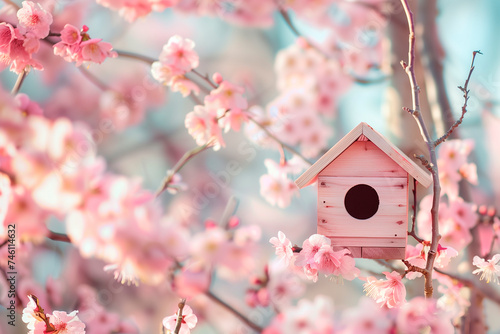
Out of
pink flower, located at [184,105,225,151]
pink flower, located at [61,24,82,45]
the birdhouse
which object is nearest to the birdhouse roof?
the birdhouse

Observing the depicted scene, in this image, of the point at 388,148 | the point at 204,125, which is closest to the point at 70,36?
the point at 204,125

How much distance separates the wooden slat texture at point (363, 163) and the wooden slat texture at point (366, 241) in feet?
0.38

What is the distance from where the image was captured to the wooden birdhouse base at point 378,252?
32.1 inches

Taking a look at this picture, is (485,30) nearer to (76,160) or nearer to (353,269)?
(353,269)

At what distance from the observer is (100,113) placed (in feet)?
6.16

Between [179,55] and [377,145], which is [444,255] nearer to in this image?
[377,145]

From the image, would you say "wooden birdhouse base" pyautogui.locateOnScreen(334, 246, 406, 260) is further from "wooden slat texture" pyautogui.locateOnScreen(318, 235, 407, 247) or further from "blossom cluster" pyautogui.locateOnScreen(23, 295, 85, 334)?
"blossom cluster" pyautogui.locateOnScreen(23, 295, 85, 334)

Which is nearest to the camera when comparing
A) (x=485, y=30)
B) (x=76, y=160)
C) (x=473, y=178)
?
(x=76, y=160)

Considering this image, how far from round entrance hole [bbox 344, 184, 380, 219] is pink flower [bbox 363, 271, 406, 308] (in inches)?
5.5

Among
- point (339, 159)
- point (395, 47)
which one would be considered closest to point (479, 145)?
point (395, 47)

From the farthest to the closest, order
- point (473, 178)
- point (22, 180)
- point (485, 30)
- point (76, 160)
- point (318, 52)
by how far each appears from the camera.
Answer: point (318, 52)
point (485, 30)
point (473, 178)
point (76, 160)
point (22, 180)

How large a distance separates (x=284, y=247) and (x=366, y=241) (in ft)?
0.49

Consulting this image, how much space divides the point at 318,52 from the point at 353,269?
3.74 ft

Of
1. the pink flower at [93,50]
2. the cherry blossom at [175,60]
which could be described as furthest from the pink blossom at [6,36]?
the cherry blossom at [175,60]
